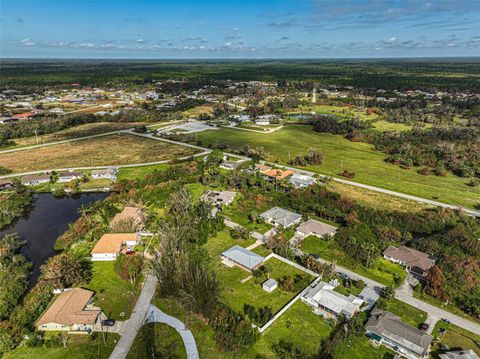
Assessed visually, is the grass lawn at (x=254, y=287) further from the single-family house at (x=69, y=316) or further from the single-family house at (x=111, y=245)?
the single-family house at (x=69, y=316)

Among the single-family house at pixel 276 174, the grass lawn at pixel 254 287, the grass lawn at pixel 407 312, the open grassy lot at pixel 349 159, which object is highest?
the single-family house at pixel 276 174

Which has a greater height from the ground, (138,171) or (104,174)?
(104,174)

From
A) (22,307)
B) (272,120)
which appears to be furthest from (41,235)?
(272,120)

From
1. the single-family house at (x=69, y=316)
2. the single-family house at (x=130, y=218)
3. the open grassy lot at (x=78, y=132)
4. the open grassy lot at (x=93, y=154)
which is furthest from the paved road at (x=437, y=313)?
the open grassy lot at (x=78, y=132)

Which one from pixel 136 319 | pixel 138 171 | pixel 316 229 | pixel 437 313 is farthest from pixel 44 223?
pixel 437 313

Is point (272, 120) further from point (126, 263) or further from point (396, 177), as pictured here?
point (126, 263)

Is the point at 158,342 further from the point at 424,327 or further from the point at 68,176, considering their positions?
the point at 68,176

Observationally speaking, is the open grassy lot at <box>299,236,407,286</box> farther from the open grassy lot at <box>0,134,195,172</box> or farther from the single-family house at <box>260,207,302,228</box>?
the open grassy lot at <box>0,134,195,172</box>
